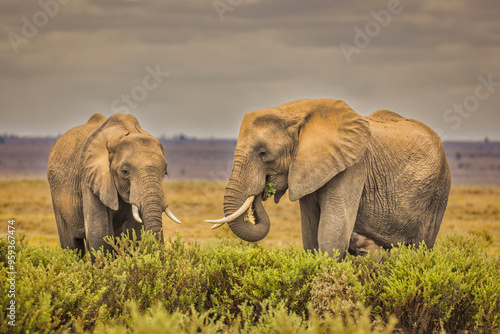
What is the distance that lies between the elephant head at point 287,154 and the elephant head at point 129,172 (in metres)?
1.17

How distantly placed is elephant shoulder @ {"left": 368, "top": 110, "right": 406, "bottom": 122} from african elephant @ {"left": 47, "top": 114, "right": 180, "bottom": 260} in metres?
3.25

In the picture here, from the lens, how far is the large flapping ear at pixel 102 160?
8.55 m

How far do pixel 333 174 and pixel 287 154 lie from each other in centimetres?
61

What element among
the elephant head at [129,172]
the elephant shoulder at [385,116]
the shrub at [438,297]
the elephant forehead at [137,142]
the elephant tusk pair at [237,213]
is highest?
the elephant shoulder at [385,116]

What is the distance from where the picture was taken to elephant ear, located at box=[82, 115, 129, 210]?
855cm

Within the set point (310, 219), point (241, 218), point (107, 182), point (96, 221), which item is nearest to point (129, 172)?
point (107, 182)

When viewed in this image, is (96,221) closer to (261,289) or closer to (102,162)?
(102,162)

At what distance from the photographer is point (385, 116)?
9703 millimetres

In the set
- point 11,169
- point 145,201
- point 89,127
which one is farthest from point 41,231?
point 11,169

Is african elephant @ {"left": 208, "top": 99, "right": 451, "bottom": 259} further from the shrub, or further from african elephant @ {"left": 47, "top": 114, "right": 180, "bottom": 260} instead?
african elephant @ {"left": 47, "top": 114, "right": 180, "bottom": 260}

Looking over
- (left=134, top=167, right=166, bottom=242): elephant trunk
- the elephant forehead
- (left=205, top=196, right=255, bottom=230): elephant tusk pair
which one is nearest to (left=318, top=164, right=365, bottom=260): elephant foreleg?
(left=205, top=196, right=255, bottom=230): elephant tusk pair

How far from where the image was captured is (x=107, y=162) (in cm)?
878

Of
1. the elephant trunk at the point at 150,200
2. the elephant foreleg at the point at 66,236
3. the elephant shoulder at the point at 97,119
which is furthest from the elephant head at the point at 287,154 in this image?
the elephant shoulder at the point at 97,119

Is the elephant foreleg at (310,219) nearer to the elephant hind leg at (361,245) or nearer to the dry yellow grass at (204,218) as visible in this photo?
the elephant hind leg at (361,245)
